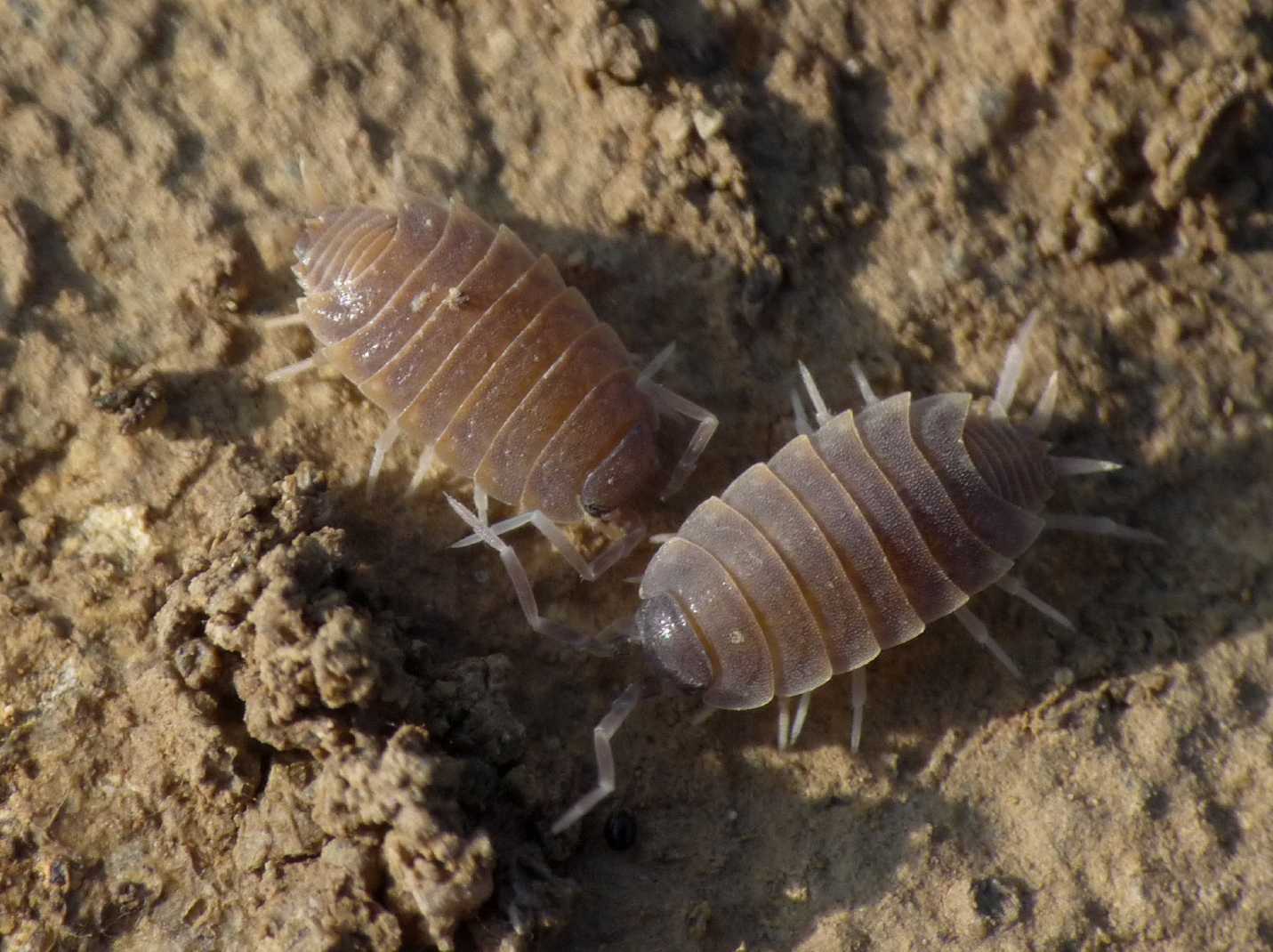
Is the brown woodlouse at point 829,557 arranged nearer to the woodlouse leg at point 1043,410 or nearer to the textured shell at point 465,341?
the woodlouse leg at point 1043,410

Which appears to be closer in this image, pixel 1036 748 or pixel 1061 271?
pixel 1036 748

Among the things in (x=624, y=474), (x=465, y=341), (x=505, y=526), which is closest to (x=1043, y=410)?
(x=624, y=474)

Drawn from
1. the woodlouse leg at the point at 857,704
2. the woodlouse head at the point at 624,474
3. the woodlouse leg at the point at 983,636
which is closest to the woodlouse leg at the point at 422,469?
the woodlouse head at the point at 624,474

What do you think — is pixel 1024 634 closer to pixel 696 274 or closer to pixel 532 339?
pixel 696 274

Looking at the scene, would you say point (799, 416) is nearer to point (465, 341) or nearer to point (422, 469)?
point (465, 341)

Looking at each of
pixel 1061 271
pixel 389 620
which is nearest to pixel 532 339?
pixel 389 620

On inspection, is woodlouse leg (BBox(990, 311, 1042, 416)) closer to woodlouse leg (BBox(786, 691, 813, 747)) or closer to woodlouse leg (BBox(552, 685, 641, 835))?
woodlouse leg (BBox(786, 691, 813, 747))
